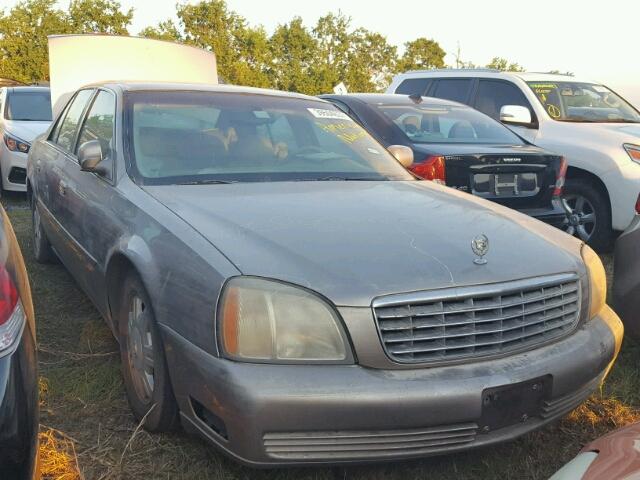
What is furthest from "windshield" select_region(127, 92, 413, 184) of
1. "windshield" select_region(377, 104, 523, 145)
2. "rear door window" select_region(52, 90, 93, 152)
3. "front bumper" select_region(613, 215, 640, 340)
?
"windshield" select_region(377, 104, 523, 145)

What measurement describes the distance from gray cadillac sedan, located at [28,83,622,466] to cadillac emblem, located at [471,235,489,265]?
0.01m

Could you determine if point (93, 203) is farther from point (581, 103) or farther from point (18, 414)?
point (581, 103)

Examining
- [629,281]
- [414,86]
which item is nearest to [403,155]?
[629,281]

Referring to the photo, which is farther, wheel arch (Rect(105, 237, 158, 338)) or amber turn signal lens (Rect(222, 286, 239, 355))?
wheel arch (Rect(105, 237, 158, 338))

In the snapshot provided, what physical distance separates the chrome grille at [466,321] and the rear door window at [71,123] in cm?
299

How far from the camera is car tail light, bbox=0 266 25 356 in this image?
68.4 inches

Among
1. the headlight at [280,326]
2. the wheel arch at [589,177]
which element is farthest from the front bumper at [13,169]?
the headlight at [280,326]

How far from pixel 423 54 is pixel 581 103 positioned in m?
38.4

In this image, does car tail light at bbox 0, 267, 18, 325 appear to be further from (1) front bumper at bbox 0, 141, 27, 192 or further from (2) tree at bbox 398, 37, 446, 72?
(2) tree at bbox 398, 37, 446, 72

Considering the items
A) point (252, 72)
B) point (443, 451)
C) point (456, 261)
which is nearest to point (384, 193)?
point (456, 261)

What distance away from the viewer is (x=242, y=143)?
354 centimetres

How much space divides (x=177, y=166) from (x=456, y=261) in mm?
1502

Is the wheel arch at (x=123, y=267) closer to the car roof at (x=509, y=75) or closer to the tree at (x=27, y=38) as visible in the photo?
the car roof at (x=509, y=75)

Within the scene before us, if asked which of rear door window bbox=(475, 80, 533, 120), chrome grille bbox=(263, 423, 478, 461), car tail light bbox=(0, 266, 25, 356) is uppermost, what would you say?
rear door window bbox=(475, 80, 533, 120)
